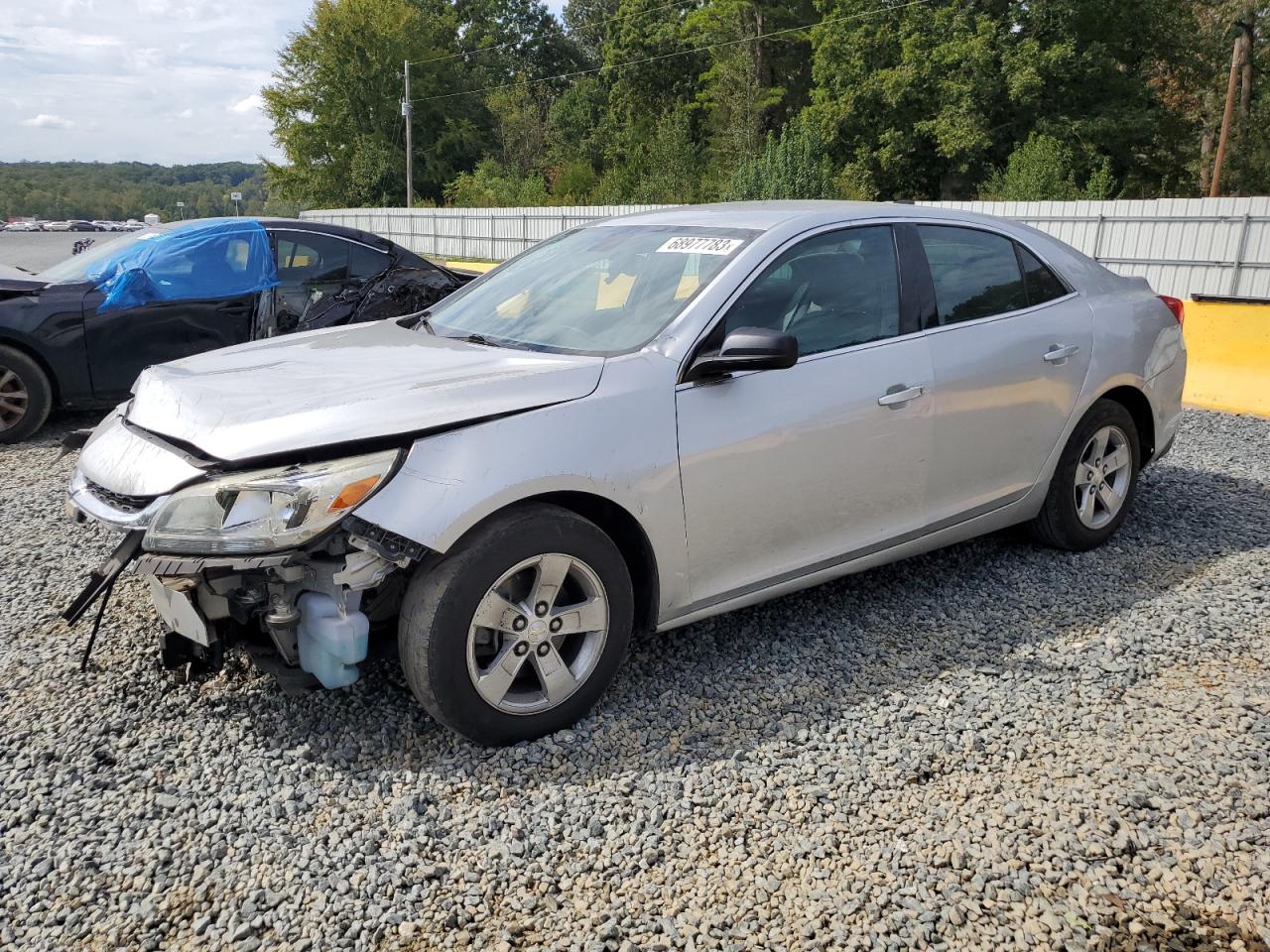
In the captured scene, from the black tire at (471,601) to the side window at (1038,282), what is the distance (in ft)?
8.43

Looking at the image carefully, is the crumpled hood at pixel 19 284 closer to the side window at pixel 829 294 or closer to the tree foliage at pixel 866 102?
the side window at pixel 829 294

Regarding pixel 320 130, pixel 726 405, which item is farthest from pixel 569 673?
pixel 320 130

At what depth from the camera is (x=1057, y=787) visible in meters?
3.01

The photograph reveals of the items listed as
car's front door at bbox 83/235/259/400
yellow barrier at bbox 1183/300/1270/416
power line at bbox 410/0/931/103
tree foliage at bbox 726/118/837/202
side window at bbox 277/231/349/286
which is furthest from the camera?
power line at bbox 410/0/931/103

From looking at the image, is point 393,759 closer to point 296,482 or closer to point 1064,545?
point 296,482

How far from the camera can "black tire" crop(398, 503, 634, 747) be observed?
2898mm

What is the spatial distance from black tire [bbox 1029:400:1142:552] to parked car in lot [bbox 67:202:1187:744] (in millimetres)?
33

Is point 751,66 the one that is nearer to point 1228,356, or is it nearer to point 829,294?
point 1228,356

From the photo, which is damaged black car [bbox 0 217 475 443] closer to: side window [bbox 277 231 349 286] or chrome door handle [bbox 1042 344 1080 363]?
side window [bbox 277 231 349 286]

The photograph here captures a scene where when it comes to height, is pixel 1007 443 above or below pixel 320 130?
below

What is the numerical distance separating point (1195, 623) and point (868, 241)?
2120mm

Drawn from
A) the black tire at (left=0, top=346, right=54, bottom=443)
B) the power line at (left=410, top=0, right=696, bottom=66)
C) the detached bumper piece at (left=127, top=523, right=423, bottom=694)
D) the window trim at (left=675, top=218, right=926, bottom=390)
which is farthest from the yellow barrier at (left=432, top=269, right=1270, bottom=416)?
the power line at (left=410, top=0, right=696, bottom=66)

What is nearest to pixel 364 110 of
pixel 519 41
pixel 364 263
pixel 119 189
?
pixel 519 41

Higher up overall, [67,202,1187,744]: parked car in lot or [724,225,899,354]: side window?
[724,225,899,354]: side window
